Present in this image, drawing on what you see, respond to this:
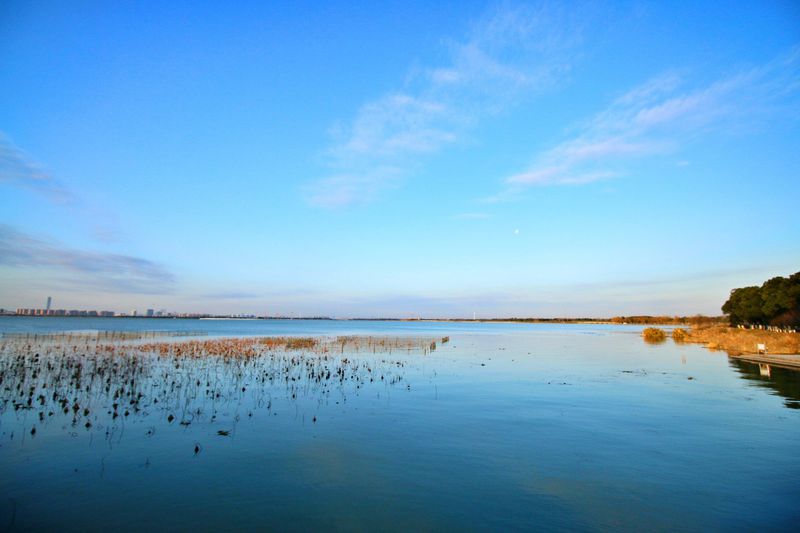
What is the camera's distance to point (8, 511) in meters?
8.54

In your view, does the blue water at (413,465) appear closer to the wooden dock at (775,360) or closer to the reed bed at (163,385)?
the reed bed at (163,385)

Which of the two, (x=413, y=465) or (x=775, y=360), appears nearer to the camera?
(x=413, y=465)

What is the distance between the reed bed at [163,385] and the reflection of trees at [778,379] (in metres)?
19.6

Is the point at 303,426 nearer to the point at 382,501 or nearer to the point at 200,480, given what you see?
the point at 200,480

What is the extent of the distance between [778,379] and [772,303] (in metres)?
61.2

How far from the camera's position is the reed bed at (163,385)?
15.9 meters

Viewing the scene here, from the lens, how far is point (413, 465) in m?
11.7

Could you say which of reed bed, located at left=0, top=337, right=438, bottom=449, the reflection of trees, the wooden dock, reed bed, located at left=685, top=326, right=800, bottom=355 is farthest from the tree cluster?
reed bed, located at left=0, top=337, right=438, bottom=449

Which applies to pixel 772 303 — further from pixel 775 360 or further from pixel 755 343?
pixel 775 360

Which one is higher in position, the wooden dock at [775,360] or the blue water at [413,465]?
the wooden dock at [775,360]

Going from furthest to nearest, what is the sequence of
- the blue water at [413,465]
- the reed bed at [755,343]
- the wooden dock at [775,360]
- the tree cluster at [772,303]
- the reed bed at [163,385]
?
1. the tree cluster at [772,303]
2. the reed bed at [755,343]
3. the wooden dock at [775,360]
4. the reed bed at [163,385]
5. the blue water at [413,465]

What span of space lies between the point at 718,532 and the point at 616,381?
2039 centimetres

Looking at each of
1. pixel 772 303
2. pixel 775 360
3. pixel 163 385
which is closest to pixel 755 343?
pixel 775 360

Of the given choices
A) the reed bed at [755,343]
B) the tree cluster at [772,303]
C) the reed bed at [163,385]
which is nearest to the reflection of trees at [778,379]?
the reed bed at [755,343]
